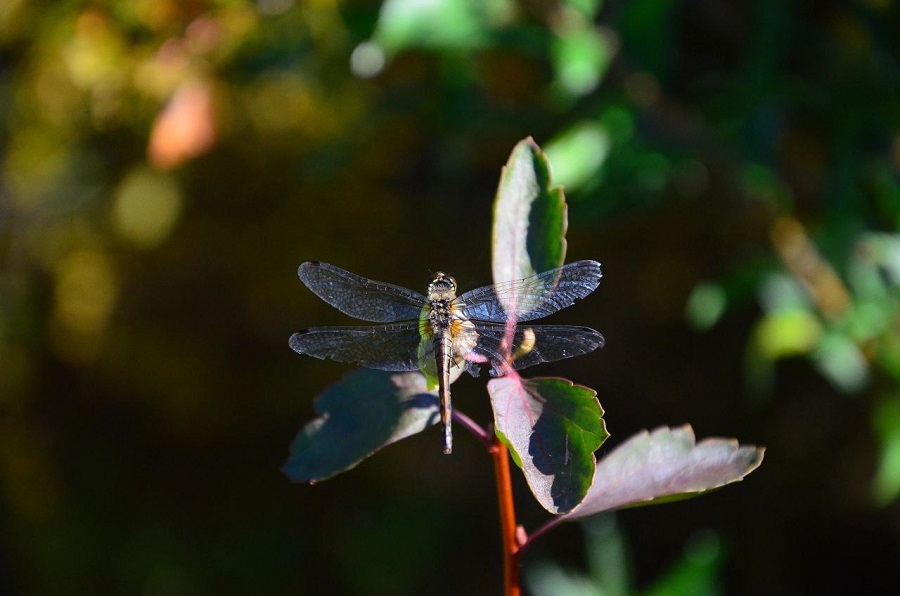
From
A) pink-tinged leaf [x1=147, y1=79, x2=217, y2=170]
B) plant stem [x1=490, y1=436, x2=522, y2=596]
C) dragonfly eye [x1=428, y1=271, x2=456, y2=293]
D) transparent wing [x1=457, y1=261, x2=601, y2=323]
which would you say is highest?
pink-tinged leaf [x1=147, y1=79, x2=217, y2=170]

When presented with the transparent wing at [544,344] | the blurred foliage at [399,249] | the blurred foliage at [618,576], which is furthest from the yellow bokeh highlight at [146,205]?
the transparent wing at [544,344]

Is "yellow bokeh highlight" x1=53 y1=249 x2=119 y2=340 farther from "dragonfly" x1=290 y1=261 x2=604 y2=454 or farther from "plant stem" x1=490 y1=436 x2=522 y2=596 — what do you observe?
"plant stem" x1=490 y1=436 x2=522 y2=596

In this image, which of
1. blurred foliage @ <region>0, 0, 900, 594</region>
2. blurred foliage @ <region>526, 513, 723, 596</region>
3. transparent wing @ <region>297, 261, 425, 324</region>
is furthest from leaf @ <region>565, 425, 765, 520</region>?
blurred foliage @ <region>0, 0, 900, 594</region>

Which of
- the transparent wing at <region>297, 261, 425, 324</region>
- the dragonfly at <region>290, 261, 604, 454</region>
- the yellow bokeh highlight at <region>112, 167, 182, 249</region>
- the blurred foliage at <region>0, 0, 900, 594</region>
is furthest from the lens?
the yellow bokeh highlight at <region>112, 167, 182, 249</region>

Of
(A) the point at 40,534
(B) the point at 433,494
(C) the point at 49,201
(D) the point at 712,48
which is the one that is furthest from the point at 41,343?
(D) the point at 712,48

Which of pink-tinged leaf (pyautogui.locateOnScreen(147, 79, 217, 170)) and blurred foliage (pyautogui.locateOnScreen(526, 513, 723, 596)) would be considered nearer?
blurred foliage (pyautogui.locateOnScreen(526, 513, 723, 596))

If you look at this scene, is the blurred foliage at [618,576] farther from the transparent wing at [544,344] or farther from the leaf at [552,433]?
the leaf at [552,433]

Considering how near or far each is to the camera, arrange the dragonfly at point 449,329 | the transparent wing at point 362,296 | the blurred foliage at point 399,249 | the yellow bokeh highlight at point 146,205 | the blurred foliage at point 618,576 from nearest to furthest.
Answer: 1. the dragonfly at point 449,329
2. the transparent wing at point 362,296
3. the blurred foliage at point 618,576
4. the blurred foliage at point 399,249
5. the yellow bokeh highlight at point 146,205
